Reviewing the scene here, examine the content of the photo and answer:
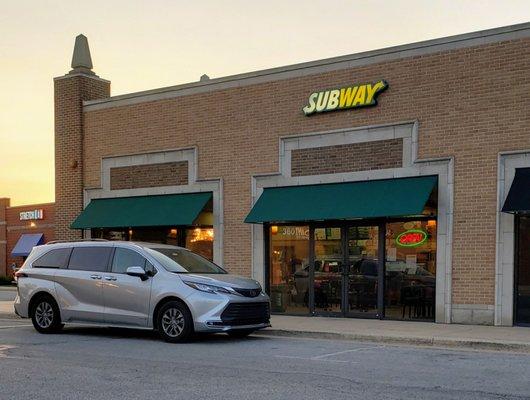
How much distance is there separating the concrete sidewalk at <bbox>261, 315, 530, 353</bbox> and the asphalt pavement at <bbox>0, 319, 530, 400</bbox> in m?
0.39

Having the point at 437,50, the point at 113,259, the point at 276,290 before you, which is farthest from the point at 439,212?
the point at 113,259

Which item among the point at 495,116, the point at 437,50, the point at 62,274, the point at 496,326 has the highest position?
the point at 437,50

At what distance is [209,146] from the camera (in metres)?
17.8

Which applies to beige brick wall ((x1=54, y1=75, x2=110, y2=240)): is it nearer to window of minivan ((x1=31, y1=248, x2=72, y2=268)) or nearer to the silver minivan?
the silver minivan

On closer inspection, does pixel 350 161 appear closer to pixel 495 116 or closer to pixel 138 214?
pixel 495 116

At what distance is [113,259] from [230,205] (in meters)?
5.32

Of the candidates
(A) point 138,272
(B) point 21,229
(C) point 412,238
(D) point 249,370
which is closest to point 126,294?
(A) point 138,272

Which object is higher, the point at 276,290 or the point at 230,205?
the point at 230,205

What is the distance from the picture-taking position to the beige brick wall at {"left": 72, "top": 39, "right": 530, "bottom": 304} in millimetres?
13719

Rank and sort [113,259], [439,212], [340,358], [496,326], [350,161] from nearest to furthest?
[340,358]
[113,259]
[496,326]
[439,212]
[350,161]

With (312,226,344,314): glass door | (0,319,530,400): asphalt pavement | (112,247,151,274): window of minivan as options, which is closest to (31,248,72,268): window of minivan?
(112,247,151,274): window of minivan

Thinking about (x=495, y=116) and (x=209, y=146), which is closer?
(x=495, y=116)

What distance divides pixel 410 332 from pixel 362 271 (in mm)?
3023

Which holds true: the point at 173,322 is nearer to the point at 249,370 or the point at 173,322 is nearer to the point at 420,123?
the point at 249,370
